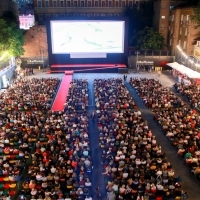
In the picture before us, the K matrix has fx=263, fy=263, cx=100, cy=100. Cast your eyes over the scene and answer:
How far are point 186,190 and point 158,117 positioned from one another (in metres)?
8.46

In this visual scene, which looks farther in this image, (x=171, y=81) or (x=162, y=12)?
(x=162, y=12)

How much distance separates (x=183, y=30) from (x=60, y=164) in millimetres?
37536

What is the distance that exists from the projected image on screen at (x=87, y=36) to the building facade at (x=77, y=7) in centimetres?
2038

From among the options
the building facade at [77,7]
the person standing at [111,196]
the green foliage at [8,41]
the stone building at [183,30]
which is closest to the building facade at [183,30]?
the stone building at [183,30]

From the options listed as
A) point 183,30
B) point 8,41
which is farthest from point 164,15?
point 8,41

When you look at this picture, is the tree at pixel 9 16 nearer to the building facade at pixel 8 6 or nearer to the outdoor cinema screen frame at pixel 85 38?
the building facade at pixel 8 6

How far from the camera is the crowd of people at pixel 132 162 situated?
37.6 ft

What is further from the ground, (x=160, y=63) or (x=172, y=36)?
(x=172, y=36)

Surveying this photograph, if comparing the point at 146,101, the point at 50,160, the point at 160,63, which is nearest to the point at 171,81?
the point at 160,63

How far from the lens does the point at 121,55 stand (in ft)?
141

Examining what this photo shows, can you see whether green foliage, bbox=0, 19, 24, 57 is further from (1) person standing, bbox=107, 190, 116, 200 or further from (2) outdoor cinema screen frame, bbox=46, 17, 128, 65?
(1) person standing, bbox=107, 190, 116, 200

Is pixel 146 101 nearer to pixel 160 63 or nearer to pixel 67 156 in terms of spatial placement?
pixel 67 156

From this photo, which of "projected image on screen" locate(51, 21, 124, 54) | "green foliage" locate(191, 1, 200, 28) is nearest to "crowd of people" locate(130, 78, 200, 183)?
"green foliage" locate(191, 1, 200, 28)

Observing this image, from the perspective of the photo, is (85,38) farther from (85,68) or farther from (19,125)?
(19,125)
